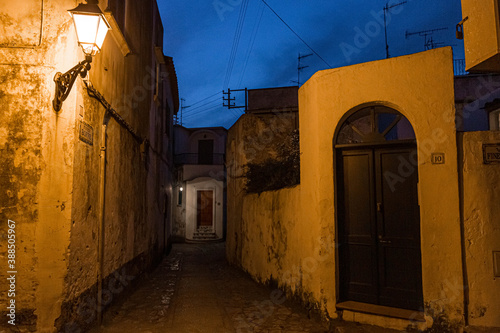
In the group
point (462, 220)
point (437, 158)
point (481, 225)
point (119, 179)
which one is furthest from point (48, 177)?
point (481, 225)

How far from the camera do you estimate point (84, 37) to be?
4.04m

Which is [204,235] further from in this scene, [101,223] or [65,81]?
[65,81]

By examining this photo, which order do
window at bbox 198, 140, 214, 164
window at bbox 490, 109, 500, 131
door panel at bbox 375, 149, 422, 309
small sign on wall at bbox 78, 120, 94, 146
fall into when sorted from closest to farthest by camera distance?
small sign on wall at bbox 78, 120, 94, 146
door panel at bbox 375, 149, 422, 309
window at bbox 490, 109, 500, 131
window at bbox 198, 140, 214, 164

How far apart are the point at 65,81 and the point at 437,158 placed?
5.21 meters

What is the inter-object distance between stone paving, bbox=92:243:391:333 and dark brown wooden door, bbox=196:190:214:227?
12121mm

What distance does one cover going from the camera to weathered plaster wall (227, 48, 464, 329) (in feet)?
15.6

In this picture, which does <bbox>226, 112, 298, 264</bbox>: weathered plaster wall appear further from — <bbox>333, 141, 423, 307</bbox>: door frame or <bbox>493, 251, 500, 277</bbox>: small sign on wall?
<bbox>493, 251, 500, 277</bbox>: small sign on wall

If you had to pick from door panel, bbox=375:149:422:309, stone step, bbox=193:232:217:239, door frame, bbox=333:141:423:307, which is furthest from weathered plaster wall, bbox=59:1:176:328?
stone step, bbox=193:232:217:239

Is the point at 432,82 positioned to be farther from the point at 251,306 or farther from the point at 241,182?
the point at 241,182

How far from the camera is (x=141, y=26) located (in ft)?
29.8

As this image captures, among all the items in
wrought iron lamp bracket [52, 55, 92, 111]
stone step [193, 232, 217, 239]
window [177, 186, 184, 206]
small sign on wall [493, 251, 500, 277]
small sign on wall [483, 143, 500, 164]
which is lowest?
stone step [193, 232, 217, 239]

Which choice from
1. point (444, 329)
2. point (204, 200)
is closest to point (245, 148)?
point (444, 329)

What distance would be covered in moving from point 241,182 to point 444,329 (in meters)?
7.16

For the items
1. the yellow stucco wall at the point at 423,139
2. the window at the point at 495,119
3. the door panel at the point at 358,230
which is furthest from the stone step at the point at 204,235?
the door panel at the point at 358,230
